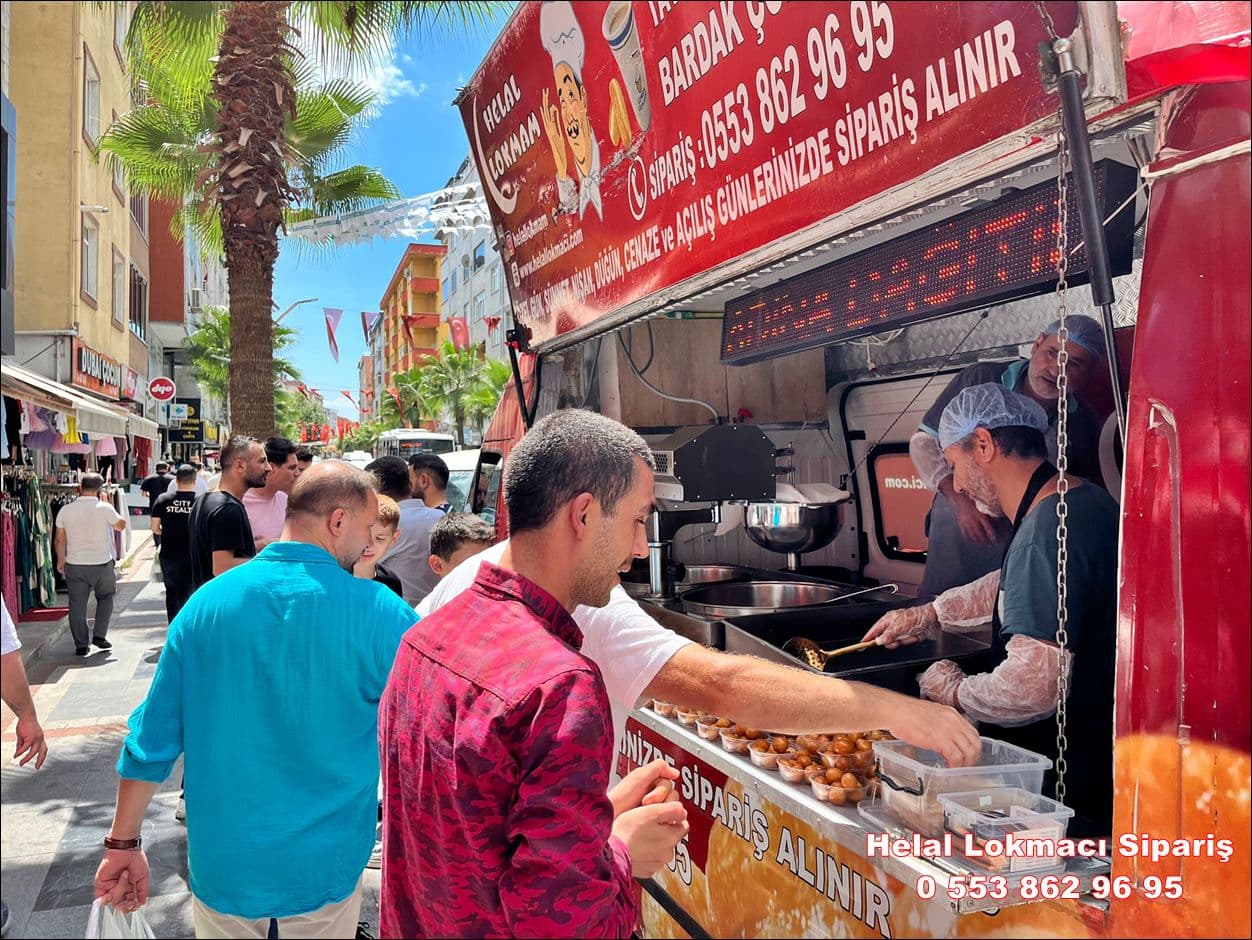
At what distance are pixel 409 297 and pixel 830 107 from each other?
81.5m

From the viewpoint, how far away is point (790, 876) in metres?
2.50

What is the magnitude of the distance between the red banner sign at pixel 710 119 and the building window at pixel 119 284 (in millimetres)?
2082

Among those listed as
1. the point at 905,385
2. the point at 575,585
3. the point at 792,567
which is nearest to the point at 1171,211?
the point at 575,585

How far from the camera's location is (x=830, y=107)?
256 cm

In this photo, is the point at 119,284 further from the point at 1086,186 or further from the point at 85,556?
the point at 85,556

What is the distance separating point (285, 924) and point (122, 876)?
0.48m

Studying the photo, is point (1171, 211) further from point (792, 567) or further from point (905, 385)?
point (792, 567)

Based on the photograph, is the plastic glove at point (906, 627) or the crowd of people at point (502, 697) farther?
the plastic glove at point (906, 627)

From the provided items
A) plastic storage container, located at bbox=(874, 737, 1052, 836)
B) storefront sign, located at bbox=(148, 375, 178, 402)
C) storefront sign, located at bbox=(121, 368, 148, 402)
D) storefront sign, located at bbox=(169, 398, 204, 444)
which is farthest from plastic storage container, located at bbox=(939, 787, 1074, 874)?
storefront sign, located at bbox=(169, 398, 204, 444)

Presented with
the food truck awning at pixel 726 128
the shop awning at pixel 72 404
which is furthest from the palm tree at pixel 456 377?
the food truck awning at pixel 726 128

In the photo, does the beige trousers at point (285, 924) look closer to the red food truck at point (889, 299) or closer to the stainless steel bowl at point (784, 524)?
the red food truck at point (889, 299)

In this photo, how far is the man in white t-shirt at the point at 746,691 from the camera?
6.73ft

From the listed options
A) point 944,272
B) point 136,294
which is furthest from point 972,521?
point 136,294

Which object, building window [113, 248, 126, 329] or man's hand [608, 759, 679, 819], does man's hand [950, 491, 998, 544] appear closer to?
man's hand [608, 759, 679, 819]
